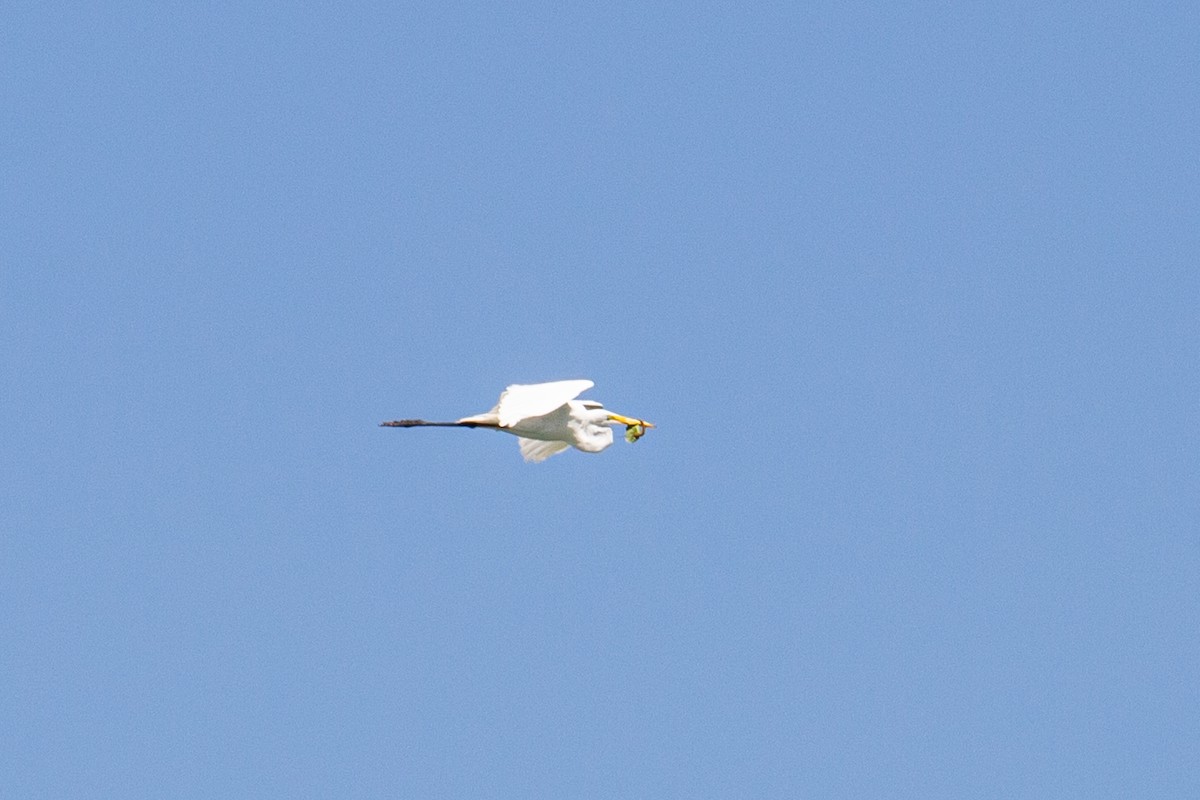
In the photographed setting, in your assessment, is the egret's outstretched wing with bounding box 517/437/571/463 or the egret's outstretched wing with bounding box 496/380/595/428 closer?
the egret's outstretched wing with bounding box 496/380/595/428

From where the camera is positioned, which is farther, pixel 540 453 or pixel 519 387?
pixel 540 453

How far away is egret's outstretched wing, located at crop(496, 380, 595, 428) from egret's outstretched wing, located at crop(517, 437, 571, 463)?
3551 millimetres

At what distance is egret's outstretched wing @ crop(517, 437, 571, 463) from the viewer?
153 feet

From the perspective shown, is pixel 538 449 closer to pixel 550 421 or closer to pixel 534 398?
pixel 550 421

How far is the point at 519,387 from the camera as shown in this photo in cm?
4278

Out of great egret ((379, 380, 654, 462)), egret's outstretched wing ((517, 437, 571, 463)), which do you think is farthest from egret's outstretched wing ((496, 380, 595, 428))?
egret's outstretched wing ((517, 437, 571, 463))

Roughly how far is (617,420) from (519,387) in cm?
337

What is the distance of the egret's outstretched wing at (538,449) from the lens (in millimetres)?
46656

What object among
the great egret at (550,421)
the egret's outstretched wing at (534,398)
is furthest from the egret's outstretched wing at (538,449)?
the egret's outstretched wing at (534,398)

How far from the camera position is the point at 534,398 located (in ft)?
139

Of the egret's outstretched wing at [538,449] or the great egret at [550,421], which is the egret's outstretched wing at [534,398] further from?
the egret's outstretched wing at [538,449]

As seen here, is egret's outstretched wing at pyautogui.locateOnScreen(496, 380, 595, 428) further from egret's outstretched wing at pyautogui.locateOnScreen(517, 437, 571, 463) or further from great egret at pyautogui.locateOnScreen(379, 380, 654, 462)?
egret's outstretched wing at pyautogui.locateOnScreen(517, 437, 571, 463)

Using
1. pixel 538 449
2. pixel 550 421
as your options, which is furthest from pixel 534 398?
pixel 538 449

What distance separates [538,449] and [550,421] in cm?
268
